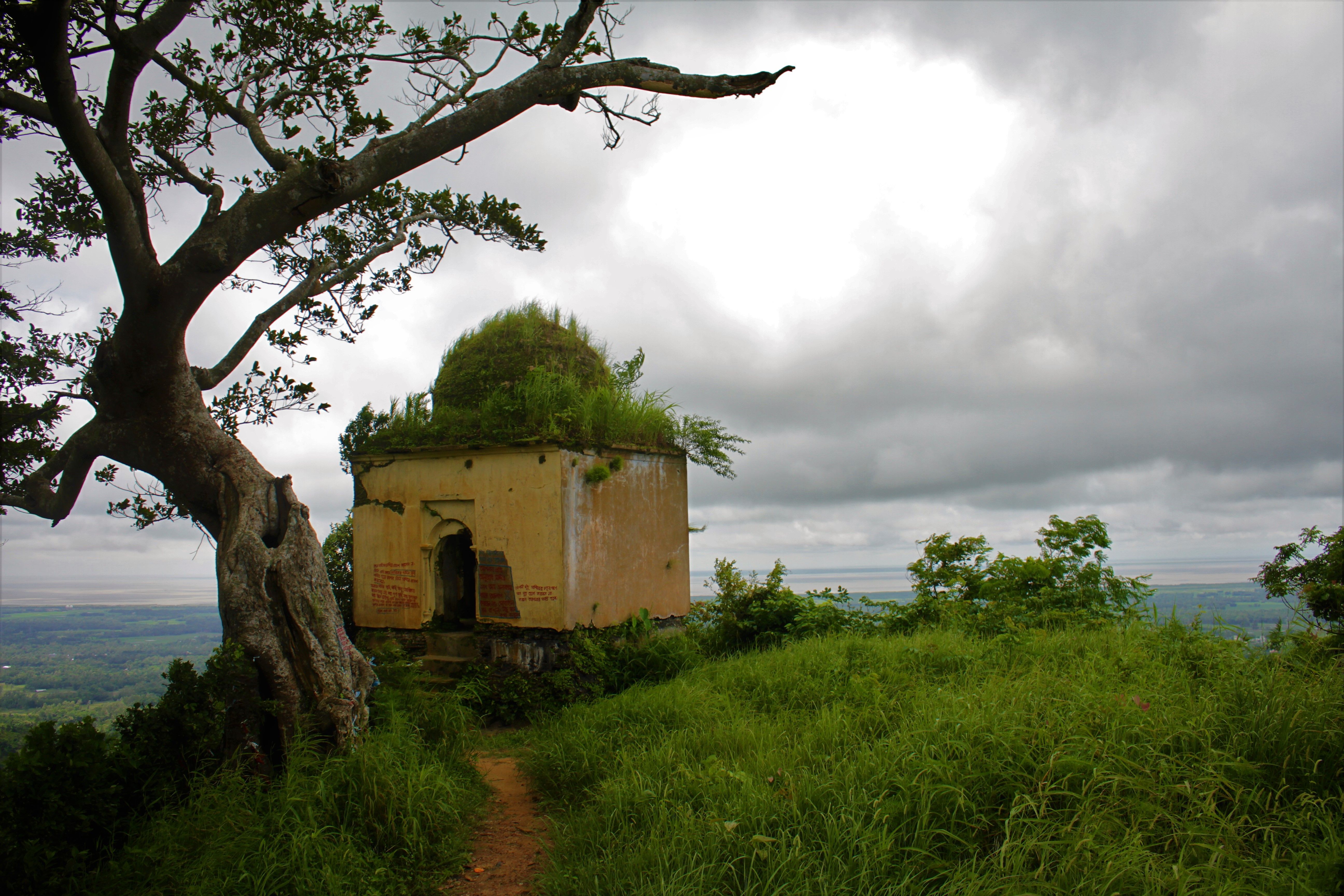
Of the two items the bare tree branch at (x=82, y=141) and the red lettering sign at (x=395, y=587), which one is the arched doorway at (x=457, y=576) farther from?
the bare tree branch at (x=82, y=141)

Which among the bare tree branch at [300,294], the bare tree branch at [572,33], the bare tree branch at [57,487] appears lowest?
the bare tree branch at [57,487]

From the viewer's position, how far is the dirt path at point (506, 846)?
4.63 m

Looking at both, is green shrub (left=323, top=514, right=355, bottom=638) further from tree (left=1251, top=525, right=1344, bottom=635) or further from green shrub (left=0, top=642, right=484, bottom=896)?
tree (left=1251, top=525, right=1344, bottom=635)

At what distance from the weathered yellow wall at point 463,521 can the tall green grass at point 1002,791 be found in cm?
308

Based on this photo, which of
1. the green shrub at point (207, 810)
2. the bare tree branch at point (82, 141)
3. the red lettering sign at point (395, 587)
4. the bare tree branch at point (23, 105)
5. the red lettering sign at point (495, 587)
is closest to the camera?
the green shrub at point (207, 810)

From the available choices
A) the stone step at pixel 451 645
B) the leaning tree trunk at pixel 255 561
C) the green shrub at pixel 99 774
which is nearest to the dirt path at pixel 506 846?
the leaning tree trunk at pixel 255 561

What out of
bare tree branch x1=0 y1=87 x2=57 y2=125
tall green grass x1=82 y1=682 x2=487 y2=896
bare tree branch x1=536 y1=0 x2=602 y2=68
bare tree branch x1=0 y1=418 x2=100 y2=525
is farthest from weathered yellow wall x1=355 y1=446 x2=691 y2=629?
bare tree branch x1=0 y1=87 x2=57 y2=125

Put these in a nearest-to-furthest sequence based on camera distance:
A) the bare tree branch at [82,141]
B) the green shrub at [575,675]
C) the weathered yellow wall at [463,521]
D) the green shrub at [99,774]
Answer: the green shrub at [99,774]
the bare tree branch at [82,141]
the green shrub at [575,675]
the weathered yellow wall at [463,521]

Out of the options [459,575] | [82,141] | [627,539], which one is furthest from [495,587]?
[82,141]

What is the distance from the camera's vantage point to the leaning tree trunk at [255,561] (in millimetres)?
5605

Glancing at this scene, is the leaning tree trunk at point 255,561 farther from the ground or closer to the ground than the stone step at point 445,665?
farther from the ground

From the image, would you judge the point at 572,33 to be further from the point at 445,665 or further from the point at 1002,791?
the point at 445,665

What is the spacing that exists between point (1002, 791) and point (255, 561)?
573 cm

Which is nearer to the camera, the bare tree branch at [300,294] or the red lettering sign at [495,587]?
the bare tree branch at [300,294]
